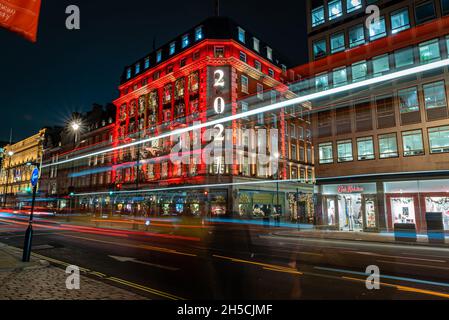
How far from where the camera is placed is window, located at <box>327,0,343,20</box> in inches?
1150

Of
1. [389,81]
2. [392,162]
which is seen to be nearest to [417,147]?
[392,162]

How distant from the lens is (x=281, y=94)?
4806 cm

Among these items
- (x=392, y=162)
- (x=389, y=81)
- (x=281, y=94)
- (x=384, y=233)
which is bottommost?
(x=384, y=233)

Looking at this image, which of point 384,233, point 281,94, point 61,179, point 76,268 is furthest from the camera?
point 61,179

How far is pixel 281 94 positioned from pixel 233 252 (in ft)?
129

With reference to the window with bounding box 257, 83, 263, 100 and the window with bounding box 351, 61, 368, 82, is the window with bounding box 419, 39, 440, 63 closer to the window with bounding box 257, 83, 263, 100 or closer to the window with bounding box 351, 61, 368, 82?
the window with bounding box 351, 61, 368, 82

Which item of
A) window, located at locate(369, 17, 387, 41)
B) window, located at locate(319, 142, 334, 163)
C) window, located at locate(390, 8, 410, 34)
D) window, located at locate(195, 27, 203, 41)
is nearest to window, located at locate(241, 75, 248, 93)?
window, located at locate(195, 27, 203, 41)

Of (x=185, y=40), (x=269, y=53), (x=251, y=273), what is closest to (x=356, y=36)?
(x=269, y=53)

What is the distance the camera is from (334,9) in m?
29.6

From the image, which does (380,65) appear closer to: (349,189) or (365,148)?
(365,148)

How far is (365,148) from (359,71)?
7.08m

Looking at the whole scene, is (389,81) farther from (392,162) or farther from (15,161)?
(15,161)

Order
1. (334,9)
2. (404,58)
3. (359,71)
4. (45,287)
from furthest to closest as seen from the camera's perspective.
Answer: (334,9), (359,71), (404,58), (45,287)

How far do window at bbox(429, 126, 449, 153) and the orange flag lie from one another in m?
26.1
